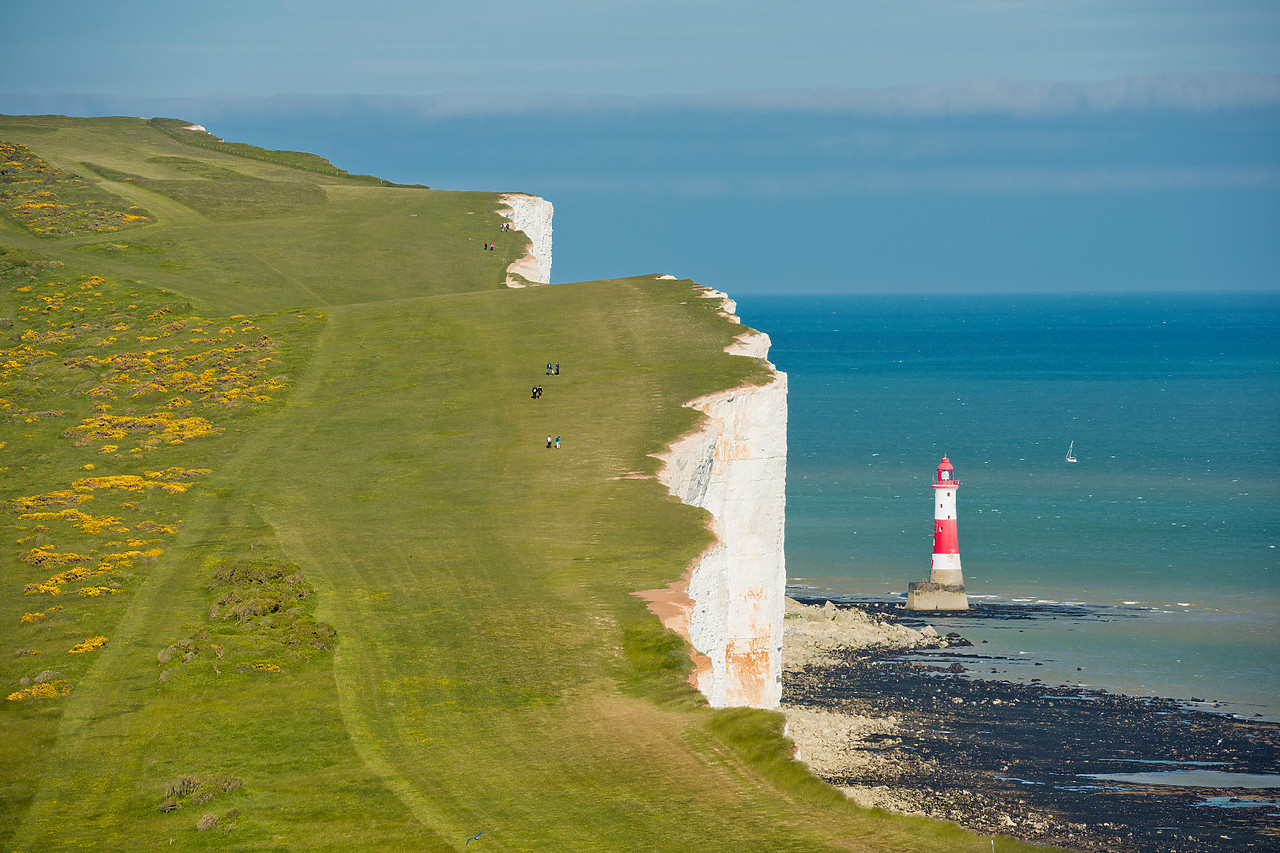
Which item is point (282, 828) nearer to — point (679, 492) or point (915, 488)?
point (679, 492)

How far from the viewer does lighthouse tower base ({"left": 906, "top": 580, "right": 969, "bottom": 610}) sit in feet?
224

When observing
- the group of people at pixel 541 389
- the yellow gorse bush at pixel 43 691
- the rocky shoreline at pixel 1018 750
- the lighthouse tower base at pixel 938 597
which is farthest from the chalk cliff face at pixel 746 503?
the yellow gorse bush at pixel 43 691

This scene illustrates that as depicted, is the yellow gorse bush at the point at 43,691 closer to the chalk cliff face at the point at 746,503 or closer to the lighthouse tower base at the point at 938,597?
the chalk cliff face at the point at 746,503

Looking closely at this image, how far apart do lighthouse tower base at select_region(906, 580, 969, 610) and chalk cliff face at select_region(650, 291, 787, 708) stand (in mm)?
19860

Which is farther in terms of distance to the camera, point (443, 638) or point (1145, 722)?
point (1145, 722)

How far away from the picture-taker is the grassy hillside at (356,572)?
25.3 meters

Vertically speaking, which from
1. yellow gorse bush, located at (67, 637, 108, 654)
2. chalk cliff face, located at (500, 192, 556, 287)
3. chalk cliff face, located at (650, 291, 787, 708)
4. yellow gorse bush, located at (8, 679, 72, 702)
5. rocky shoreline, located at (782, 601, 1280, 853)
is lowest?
rocky shoreline, located at (782, 601, 1280, 853)

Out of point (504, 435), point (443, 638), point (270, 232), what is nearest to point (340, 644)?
point (443, 638)

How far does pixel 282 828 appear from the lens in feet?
80.1

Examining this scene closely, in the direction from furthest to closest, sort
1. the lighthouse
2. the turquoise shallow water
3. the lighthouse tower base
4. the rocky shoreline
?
the lighthouse tower base → the lighthouse → the turquoise shallow water → the rocky shoreline

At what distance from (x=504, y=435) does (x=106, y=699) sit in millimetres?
24095

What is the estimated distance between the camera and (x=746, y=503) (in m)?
50.6

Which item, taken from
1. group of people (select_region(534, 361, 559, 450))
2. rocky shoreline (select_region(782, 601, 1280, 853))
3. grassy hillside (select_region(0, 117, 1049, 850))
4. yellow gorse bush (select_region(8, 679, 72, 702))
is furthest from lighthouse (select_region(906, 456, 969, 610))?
yellow gorse bush (select_region(8, 679, 72, 702))

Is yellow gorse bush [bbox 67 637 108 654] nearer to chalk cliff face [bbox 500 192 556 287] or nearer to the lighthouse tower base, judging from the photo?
the lighthouse tower base
